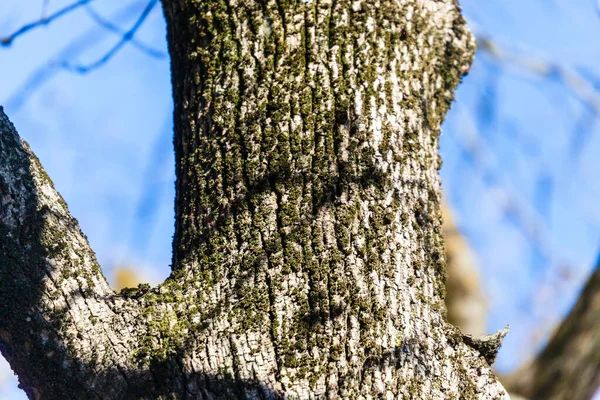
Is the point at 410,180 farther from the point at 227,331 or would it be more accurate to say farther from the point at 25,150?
the point at 25,150

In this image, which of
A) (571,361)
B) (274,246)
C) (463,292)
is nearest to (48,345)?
(274,246)

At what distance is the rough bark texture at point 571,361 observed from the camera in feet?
8.08

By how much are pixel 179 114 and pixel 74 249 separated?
0.52 metres

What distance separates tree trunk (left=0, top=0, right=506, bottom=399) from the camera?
129 centimetres

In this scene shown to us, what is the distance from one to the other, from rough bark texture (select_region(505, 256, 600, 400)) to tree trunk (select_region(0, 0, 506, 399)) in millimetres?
1309

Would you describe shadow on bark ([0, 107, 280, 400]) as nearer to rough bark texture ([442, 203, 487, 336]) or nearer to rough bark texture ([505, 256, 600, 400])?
rough bark texture ([505, 256, 600, 400])

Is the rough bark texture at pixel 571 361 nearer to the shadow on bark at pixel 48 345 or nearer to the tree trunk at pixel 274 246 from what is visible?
the tree trunk at pixel 274 246

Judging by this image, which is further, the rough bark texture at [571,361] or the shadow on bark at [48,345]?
the rough bark texture at [571,361]

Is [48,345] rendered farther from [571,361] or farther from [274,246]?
[571,361]

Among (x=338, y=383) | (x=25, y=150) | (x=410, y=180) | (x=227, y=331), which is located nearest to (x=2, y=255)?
(x=25, y=150)

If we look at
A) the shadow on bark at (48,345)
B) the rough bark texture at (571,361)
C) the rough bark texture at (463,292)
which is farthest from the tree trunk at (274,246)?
the rough bark texture at (463,292)

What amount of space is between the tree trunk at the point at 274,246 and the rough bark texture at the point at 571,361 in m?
1.31

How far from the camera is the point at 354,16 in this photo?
1.62 m

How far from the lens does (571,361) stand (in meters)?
2.52
